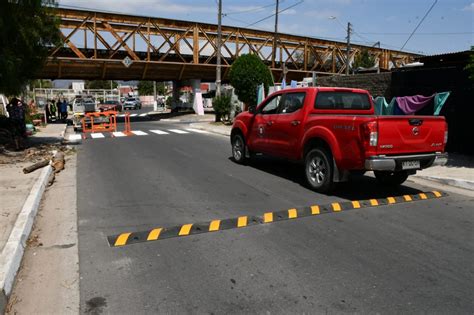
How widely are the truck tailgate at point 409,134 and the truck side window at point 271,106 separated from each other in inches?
122

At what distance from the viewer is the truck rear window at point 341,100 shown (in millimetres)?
8516

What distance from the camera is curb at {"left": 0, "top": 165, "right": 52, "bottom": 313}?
3883 mm

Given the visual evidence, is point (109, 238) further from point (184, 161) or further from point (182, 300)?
point (184, 161)

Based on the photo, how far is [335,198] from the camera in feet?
24.7

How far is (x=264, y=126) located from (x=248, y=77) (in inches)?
648

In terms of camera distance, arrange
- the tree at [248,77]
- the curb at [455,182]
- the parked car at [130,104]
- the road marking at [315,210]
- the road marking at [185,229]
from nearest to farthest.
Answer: the road marking at [185,229] < the road marking at [315,210] < the curb at [455,182] < the tree at [248,77] < the parked car at [130,104]

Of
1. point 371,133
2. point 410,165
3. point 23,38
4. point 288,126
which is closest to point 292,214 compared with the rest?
point 371,133

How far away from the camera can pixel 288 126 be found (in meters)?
8.77

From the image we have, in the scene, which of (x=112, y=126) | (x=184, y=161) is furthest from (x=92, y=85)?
(x=184, y=161)

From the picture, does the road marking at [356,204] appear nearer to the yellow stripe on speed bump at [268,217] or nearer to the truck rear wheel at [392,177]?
the yellow stripe on speed bump at [268,217]

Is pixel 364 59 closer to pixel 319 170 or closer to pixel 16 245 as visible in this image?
pixel 319 170

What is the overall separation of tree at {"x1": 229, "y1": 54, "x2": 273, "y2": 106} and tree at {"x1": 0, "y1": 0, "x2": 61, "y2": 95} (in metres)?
13.6

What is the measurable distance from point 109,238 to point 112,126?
787 inches

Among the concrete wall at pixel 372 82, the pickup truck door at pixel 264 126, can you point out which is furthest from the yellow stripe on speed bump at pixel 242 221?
the concrete wall at pixel 372 82
